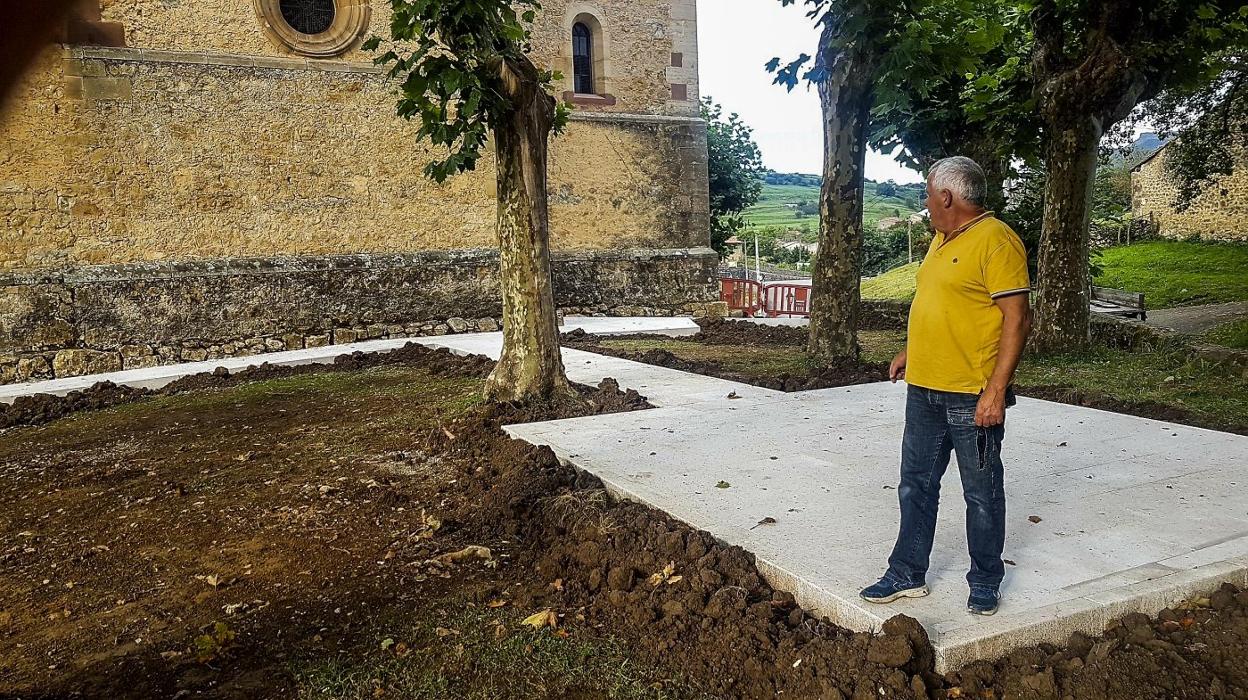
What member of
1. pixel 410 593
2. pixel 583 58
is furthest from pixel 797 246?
pixel 410 593

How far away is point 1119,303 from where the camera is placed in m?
16.8

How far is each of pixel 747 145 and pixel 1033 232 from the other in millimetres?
9401

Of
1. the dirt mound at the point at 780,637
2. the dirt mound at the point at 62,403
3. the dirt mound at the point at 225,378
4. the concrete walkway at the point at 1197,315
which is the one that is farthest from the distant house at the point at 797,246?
the dirt mound at the point at 780,637

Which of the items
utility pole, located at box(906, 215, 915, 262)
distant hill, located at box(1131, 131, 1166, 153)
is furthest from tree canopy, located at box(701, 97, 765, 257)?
utility pole, located at box(906, 215, 915, 262)

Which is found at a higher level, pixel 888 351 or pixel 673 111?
pixel 673 111

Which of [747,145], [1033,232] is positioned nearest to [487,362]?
[1033,232]

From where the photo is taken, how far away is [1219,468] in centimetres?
495

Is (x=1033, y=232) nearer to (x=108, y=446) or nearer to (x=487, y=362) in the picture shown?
(x=487, y=362)

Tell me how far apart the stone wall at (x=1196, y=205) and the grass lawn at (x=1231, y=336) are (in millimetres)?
20444

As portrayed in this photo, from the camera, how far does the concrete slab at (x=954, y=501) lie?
130 inches

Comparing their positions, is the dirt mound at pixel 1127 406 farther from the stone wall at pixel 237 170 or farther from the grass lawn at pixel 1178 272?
the grass lawn at pixel 1178 272

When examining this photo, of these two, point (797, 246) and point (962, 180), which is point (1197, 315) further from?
point (797, 246)

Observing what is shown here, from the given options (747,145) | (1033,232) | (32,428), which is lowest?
(32,428)

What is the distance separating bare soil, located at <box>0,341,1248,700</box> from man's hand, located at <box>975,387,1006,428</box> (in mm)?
731
